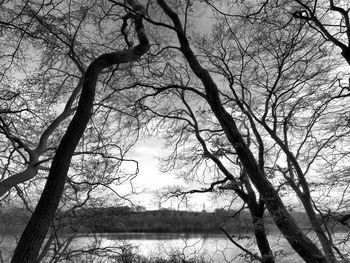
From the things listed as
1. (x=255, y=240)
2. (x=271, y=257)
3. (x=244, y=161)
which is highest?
(x=244, y=161)

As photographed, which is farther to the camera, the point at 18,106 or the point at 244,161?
the point at 18,106

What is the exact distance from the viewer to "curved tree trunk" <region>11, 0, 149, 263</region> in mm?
3127

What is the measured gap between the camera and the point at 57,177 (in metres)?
3.42

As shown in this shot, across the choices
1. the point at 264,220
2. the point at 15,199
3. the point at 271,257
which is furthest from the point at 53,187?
the point at 15,199

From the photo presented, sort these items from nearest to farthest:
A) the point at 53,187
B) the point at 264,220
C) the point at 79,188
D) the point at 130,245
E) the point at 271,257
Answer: the point at 53,187 < the point at 264,220 < the point at 271,257 < the point at 130,245 < the point at 79,188

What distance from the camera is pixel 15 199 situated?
966 cm

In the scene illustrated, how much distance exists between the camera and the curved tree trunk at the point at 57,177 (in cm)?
313

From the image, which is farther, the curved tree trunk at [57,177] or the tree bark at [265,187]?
the tree bark at [265,187]

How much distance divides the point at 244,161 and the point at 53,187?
2.43 metres

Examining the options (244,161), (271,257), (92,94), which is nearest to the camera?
(92,94)

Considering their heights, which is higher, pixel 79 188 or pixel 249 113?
pixel 249 113

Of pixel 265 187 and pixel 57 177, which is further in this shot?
pixel 265 187

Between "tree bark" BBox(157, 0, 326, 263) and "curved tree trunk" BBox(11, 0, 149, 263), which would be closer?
"curved tree trunk" BBox(11, 0, 149, 263)

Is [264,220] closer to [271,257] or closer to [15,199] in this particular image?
[271,257]
